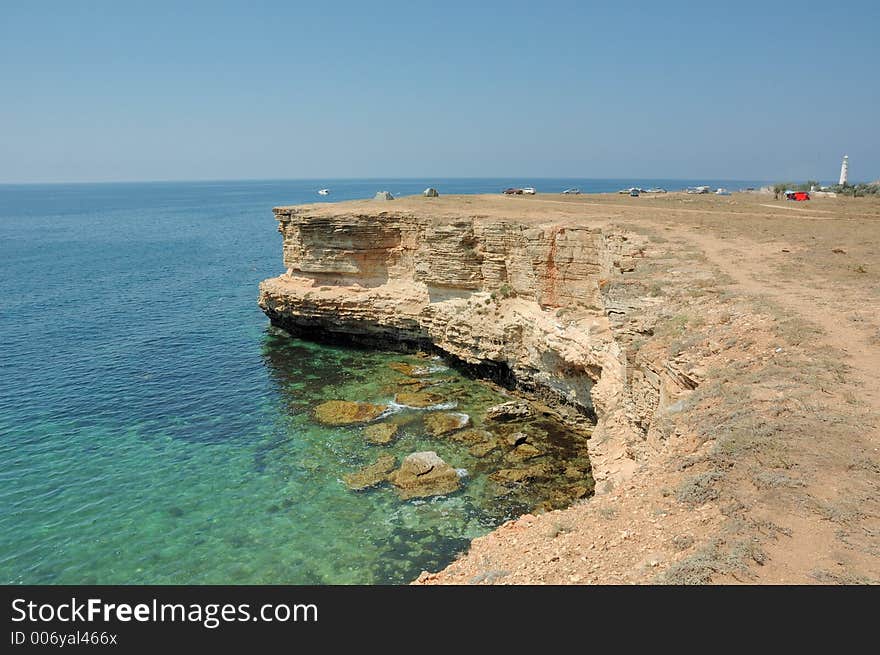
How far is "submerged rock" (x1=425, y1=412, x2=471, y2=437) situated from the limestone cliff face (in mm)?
4371

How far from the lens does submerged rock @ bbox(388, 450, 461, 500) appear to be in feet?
59.5

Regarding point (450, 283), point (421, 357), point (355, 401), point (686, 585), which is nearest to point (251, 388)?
point (355, 401)

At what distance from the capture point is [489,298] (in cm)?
2889

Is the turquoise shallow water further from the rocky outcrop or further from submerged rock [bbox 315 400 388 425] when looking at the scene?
the rocky outcrop

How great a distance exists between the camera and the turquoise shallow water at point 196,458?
1507 cm

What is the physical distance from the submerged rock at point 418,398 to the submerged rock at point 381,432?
231 centimetres

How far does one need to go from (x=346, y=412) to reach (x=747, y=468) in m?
18.0

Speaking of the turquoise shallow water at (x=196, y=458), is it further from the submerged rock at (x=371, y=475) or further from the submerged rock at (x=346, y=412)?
the submerged rock at (x=346, y=412)

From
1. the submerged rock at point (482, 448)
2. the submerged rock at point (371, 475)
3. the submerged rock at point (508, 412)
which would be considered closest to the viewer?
the submerged rock at point (371, 475)

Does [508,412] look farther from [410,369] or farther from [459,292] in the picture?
[459,292]

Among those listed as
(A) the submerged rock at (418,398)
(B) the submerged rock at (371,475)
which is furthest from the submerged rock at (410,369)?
(B) the submerged rock at (371,475)

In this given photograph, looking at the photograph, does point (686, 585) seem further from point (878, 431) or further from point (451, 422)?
point (451, 422)

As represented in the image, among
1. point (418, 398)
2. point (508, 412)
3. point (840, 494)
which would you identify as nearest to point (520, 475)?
point (508, 412)
